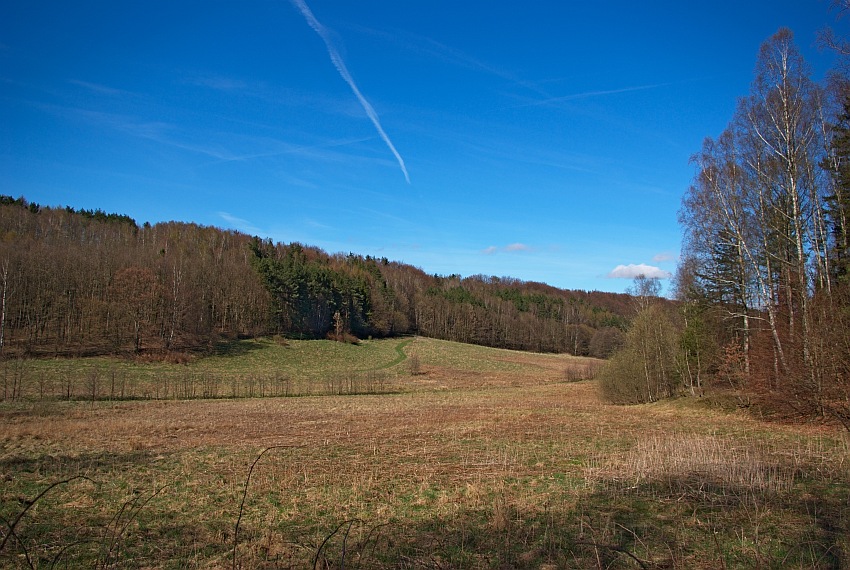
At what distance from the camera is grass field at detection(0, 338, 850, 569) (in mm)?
6867

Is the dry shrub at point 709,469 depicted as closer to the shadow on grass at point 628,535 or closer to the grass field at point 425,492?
the grass field at point 425,492

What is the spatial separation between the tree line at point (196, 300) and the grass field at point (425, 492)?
120 ft

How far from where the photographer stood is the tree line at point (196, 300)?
186ft

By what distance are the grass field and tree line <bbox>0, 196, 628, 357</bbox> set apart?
3652cm

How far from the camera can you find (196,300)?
67125mm

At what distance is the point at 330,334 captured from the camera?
87562mm

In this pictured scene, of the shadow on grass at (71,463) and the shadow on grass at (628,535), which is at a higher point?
the shadow on grass at (628,535)

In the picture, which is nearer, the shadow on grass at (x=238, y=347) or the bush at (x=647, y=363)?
the bush at (x=647, y=363)

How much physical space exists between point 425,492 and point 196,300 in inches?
2525

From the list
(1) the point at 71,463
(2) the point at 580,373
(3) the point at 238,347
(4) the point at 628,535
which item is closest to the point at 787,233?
(4) the point at 628,535

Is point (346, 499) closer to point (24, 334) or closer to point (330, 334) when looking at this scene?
point (24, 334)

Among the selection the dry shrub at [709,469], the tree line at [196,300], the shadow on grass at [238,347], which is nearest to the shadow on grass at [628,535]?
the dry shrub at [709,469]

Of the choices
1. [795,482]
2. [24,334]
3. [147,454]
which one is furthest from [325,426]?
[24,334]

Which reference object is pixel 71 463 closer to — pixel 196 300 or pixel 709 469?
pixel 709 469
